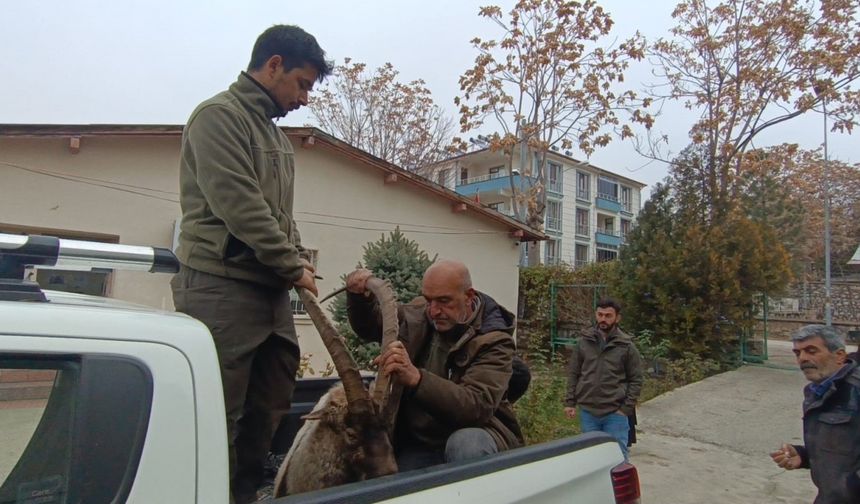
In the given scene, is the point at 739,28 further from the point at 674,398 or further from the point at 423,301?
the point at 423,301

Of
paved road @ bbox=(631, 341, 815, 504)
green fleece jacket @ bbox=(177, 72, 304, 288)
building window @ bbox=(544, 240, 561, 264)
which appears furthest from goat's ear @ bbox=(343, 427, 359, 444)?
building window @ bbox=(544, 240, 561, 264)

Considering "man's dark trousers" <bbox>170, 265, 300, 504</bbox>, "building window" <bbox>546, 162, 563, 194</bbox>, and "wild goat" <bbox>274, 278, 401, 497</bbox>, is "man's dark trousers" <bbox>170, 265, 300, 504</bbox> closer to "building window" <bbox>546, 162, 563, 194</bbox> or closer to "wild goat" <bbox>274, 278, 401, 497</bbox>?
"wild goat" <bbox>274, 278, 401, 497</bbox>

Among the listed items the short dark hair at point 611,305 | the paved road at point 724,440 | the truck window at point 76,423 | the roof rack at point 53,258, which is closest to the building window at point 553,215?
the paved road at point 724,440

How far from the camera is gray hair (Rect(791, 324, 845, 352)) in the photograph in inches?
140

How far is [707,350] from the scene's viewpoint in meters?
12.3

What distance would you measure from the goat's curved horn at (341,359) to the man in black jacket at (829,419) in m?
2.60

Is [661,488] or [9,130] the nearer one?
[661,488]

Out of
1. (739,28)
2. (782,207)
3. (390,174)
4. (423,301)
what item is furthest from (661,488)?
(782,207)

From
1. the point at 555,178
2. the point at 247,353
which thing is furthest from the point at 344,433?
the point at 555,178

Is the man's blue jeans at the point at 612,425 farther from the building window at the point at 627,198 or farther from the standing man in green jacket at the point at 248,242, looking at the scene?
the building window at the point at 627,198

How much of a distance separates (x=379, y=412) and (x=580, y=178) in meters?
46.8

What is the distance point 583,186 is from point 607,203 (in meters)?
3.01

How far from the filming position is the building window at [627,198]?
52.2 m

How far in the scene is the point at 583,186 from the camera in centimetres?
4741
